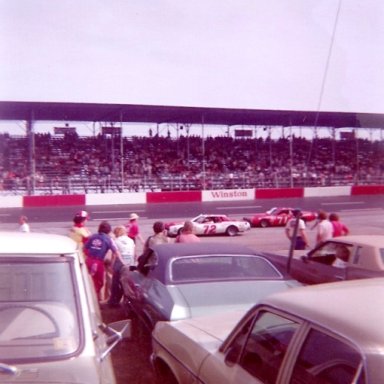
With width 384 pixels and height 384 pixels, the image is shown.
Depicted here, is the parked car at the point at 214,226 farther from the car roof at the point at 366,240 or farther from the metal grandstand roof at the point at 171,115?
the car roof at the point at 366,240

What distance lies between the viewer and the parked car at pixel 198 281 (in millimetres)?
5473

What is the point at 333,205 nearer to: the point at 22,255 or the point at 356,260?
the point at 356,260

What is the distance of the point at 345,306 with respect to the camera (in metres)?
2.58

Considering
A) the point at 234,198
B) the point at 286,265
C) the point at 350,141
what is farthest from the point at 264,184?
the point at 286,265

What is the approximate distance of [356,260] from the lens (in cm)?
733

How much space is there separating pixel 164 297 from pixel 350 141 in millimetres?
40340

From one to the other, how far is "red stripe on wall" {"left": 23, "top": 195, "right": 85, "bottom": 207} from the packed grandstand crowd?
1.17 m

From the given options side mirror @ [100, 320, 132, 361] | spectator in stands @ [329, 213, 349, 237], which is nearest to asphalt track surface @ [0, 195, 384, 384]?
spectator in stands @ [329, 213, 349, 237]

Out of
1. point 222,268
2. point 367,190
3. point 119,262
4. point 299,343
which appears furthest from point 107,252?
point 367,190

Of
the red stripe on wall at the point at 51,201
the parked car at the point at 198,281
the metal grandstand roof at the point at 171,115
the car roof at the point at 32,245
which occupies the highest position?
the metal grandstand roof at the point at 171,115

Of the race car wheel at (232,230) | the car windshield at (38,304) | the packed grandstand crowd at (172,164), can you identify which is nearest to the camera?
the car windshield at (38,304)

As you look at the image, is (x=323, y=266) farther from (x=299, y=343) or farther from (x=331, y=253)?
(x=299, y=343)

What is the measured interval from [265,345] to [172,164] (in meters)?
36.0

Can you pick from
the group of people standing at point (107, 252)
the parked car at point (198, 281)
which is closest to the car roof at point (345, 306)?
the parked car at point (198, 281)
